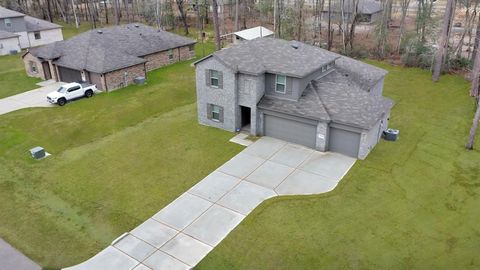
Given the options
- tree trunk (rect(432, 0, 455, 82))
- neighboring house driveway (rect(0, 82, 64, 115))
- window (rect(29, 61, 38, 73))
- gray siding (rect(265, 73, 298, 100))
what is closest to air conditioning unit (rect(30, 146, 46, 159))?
neighboring house driveway (rect(0, 82, 64, 115))

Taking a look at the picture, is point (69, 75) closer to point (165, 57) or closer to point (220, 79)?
point (165, 57)

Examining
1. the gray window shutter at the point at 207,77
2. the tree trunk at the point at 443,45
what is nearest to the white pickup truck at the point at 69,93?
the gray window shutter at the point at 207,77

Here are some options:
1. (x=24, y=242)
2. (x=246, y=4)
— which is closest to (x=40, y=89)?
(x=24, y=242)

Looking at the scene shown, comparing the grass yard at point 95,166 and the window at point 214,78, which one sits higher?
the window at point 214,78

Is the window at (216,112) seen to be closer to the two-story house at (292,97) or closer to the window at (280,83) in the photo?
the two-story house at (292,97)

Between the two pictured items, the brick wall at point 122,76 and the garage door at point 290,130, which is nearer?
the garage door at point 290,130

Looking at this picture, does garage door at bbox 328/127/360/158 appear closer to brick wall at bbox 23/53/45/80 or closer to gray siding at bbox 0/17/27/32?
brick wall at bbox 23/53/45/80
